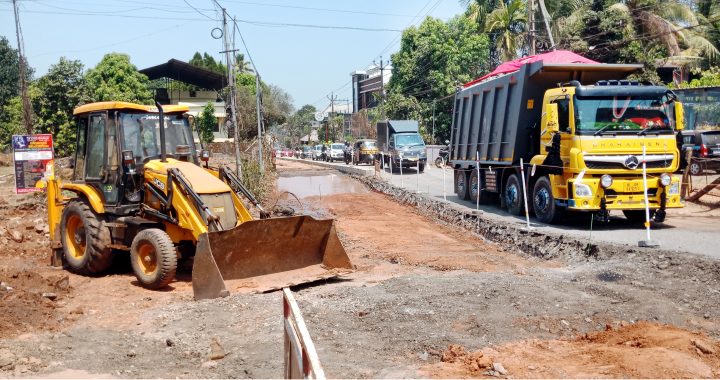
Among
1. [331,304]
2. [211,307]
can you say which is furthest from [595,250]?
[211,307]

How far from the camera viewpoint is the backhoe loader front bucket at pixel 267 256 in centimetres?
809

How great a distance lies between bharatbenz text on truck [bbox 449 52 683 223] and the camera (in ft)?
42.3

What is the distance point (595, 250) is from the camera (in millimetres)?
10812

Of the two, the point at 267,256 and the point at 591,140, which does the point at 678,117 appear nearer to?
the point at 591,140

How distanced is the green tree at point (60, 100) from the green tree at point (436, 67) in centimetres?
2446

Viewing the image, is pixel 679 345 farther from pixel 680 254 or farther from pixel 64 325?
pixel 64 325

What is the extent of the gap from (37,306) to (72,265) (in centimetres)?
271

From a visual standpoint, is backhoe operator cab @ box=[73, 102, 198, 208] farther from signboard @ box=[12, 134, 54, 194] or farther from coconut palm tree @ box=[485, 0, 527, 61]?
coconut palm tree @ box=[485, 0, 527, 61]

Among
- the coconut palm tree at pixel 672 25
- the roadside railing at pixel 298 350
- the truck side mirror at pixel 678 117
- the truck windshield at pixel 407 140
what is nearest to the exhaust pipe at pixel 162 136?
the roadside railing at pixel 298 350

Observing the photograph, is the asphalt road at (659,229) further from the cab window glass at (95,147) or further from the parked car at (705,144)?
the parked car at (705,144)

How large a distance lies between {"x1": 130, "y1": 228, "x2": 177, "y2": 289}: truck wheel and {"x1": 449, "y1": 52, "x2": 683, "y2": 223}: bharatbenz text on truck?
783 cm

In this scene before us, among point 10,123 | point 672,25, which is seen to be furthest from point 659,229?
point 10,123

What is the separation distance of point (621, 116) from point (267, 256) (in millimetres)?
7949

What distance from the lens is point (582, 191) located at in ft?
42.3
